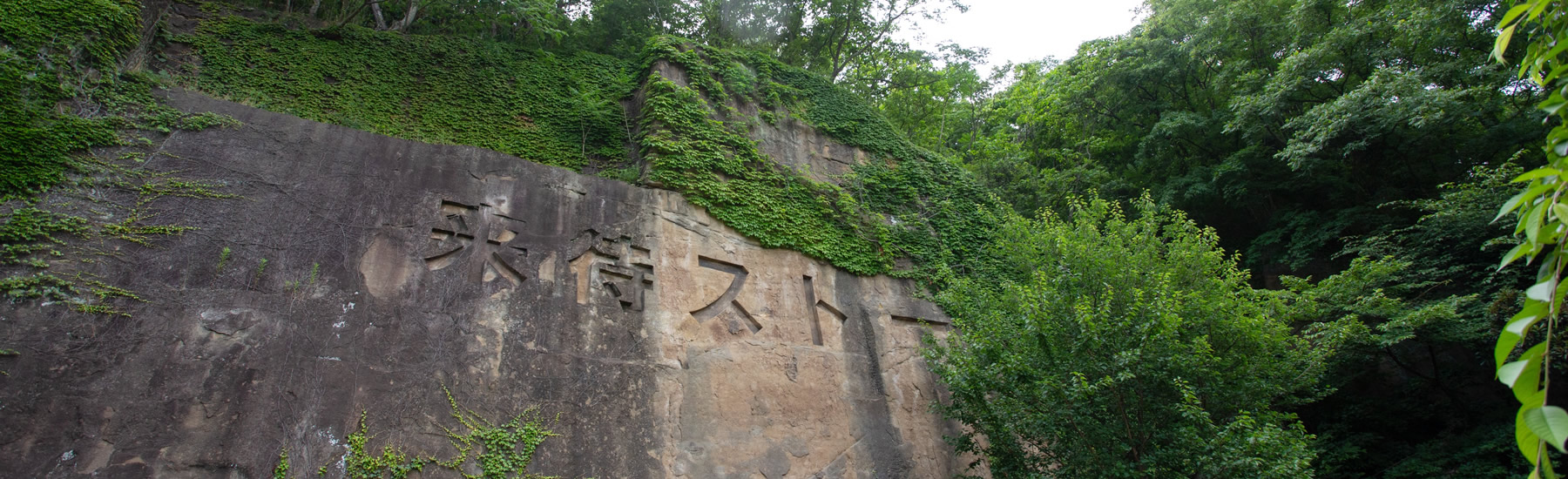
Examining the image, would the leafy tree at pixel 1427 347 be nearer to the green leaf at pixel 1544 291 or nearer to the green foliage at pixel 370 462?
the green leaf at pixel 1544 291

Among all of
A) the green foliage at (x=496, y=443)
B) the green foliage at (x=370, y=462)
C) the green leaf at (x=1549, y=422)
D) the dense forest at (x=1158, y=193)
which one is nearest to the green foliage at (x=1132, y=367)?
the dense forest at (x=1158, y=193)

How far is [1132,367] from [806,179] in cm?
506

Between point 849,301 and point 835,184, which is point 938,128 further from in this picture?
point 849,301

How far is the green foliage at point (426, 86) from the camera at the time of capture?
8.98 metres

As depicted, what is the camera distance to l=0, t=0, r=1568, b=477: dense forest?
740 centimetres

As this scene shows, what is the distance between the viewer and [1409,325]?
29.7ft

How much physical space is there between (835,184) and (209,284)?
7.60 meters

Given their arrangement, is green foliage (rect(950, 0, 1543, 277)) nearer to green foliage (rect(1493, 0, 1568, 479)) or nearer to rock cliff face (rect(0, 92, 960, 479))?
rock cliff face (rect(0, 92, 960, 479))

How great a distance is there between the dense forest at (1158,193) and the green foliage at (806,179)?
0.17ft

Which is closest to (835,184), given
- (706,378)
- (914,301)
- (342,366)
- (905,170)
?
(905,170)

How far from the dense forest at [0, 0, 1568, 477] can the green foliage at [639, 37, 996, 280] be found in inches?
2.0

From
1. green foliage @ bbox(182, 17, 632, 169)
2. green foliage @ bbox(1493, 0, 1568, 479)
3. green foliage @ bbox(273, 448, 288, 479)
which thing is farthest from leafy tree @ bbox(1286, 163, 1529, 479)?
green foliage @ bbox(273, 448, 288, 479)

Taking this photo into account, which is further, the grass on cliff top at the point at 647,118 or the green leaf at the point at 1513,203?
the grass on cliff top at the point at 647,118

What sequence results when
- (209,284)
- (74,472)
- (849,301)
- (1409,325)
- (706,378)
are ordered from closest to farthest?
(74,472) < (209,284) < (706,378) < (1409,325) < (849,301)
